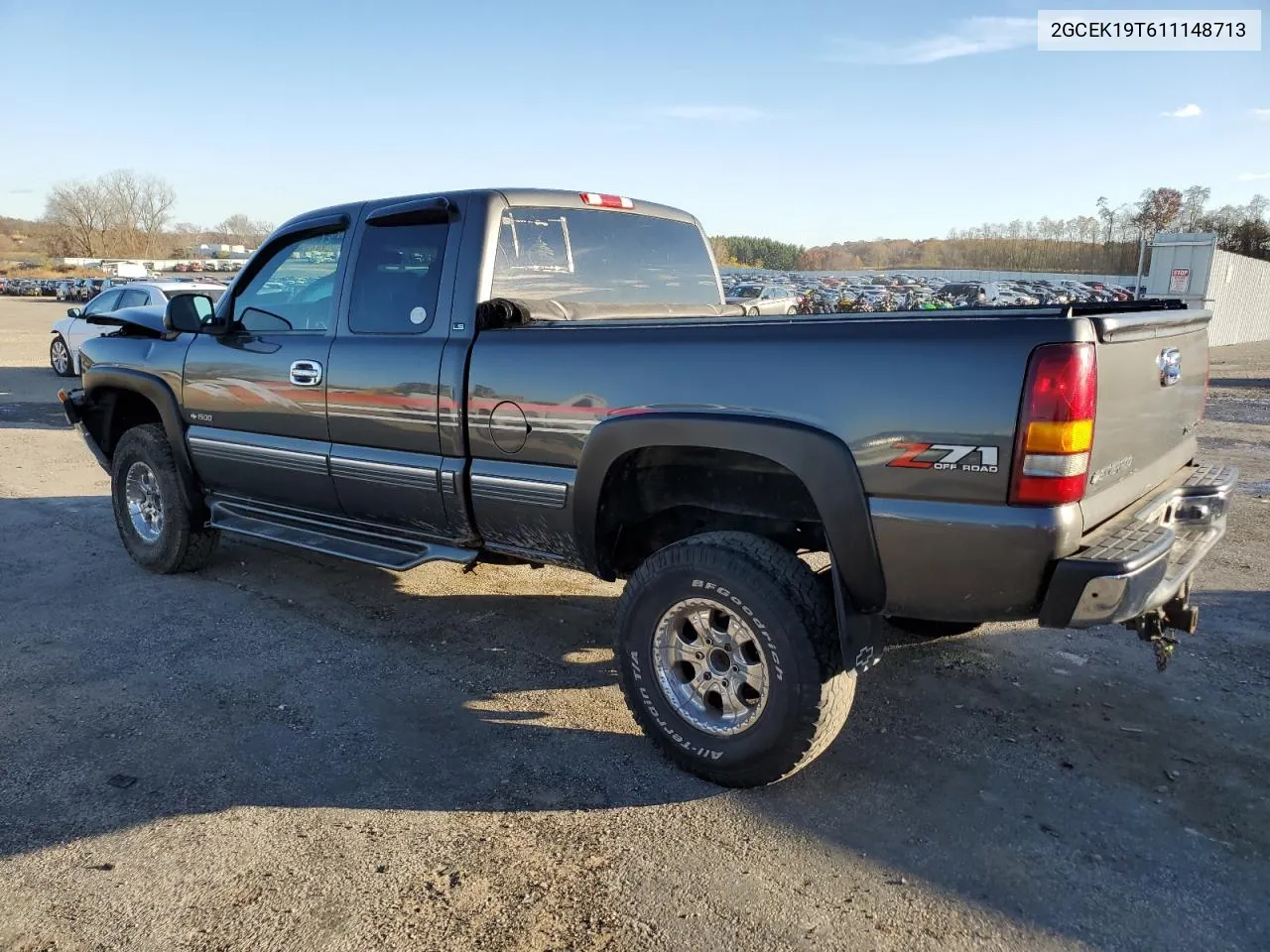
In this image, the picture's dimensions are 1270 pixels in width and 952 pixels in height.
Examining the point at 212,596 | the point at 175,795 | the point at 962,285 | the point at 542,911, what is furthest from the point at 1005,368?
the point at 962,285

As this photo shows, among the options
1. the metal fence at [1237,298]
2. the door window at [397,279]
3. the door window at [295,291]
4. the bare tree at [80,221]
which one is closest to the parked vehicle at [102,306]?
the door window at [295,291]

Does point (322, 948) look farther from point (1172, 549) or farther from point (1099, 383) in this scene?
point (1172, 549)

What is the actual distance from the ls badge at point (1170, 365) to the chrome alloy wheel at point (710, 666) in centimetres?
161

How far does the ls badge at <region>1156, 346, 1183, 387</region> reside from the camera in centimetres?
296

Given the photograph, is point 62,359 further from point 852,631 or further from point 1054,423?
point 1054,423

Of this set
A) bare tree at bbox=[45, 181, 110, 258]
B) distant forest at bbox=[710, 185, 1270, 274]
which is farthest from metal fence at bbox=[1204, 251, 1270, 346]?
bare tree at bbox=[45, 181, 110, 258]

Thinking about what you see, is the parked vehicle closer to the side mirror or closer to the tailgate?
the side mirror

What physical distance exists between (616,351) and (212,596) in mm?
3170

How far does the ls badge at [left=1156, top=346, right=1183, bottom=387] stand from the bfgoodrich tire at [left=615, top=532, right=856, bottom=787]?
52.4 inches

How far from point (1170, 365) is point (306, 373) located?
3.66m

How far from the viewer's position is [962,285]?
3403cm

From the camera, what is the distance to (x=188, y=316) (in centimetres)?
479

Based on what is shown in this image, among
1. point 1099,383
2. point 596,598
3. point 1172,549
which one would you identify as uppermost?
point 1099,383

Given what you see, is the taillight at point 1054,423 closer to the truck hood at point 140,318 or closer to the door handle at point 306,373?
the door handle at point 306,373
